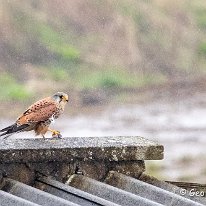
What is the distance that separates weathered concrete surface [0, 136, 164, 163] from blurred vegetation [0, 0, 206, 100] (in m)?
11.7

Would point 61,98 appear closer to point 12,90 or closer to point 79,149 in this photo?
point 79,149

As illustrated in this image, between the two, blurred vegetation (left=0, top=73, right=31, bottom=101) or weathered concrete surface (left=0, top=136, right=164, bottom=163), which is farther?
blurred vegetation (left=0, top=73, right=31, bottom=101)

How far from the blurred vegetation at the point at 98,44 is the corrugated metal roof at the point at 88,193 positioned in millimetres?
11927

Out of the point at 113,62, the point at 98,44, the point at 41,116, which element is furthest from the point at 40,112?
the point at 98,44

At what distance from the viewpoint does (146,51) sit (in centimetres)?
1861

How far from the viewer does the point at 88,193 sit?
3.48 meters

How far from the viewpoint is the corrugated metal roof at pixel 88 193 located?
10.9 ft

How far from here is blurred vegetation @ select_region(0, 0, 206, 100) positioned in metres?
16.9

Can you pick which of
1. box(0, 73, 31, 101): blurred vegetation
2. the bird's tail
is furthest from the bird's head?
box(0, 73, 31, 101): blurred vegetation

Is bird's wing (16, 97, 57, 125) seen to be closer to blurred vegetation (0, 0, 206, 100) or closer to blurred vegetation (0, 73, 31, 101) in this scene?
blurred vegetation (0, 73, 31, 101)

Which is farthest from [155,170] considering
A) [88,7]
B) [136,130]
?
[88,7]

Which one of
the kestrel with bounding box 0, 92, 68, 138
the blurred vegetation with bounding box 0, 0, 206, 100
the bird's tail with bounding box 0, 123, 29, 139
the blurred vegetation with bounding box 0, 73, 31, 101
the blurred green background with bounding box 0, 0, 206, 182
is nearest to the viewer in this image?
the bird's tail with bounding box 0, 123, 29, 139

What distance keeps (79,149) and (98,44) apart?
1547 centimetres

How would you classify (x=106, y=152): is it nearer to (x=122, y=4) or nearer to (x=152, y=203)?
(x=152, y=203)
